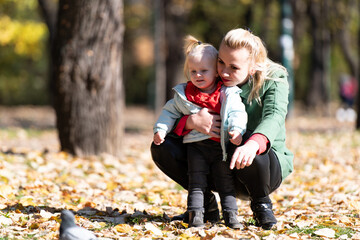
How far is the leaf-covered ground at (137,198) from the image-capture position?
351 cm

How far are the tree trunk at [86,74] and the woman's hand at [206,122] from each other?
3526 millimetres

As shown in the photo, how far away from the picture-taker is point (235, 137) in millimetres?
3244

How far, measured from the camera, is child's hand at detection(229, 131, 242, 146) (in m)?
3.25

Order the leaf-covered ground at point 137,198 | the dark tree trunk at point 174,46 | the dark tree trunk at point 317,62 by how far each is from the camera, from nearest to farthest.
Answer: the leaf-covered ground at point 137,198 → the dark tree trunk at point 174,46 → the dark tree trunk at point 317,62

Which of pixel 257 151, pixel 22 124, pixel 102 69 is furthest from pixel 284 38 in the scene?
pixel 257 151

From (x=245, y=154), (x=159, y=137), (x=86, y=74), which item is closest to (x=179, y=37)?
(x=86, y=74)

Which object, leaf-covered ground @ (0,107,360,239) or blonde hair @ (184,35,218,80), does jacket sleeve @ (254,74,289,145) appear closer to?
blonde hair @ (184,35,218,80)

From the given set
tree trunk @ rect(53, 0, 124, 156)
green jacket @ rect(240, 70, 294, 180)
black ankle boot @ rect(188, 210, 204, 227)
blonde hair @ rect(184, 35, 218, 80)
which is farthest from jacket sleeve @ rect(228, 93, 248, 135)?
tree trunk @ rect(53, 0, 124, 156)

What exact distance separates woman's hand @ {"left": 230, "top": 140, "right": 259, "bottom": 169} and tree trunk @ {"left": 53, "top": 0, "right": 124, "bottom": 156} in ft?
12.5

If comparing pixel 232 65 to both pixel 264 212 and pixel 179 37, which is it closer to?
pixel 264 212

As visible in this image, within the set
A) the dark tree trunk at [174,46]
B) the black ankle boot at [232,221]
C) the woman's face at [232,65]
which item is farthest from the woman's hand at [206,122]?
the dark tree trunk at [174,46]

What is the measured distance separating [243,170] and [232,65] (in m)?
0.66

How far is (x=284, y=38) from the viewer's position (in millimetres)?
13727

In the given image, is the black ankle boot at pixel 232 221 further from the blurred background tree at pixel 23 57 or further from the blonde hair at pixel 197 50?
the blurred background tree at pixel 23 57
